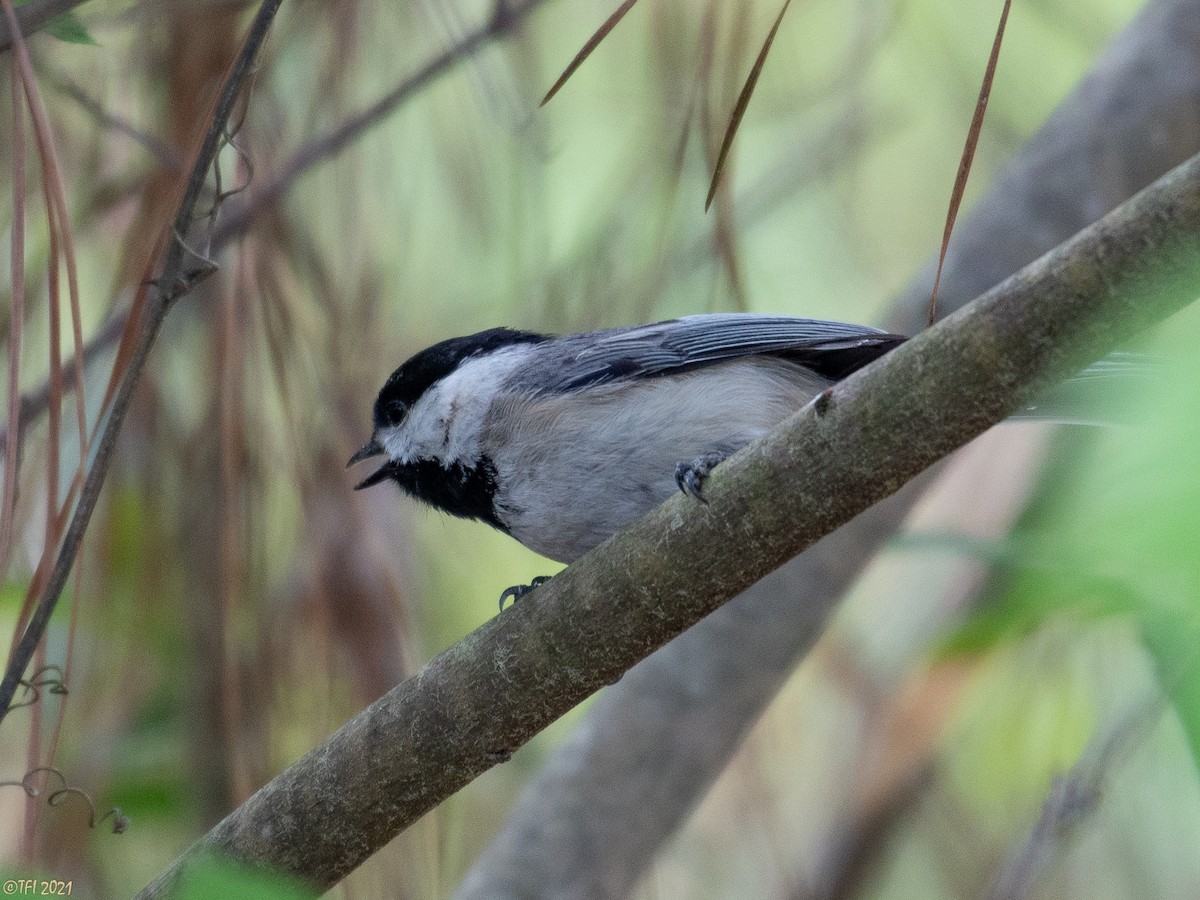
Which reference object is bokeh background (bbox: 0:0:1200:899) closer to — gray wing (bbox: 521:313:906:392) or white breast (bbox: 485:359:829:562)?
gray wing (bbox: 521:313:906:392)

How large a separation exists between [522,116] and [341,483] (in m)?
0.78

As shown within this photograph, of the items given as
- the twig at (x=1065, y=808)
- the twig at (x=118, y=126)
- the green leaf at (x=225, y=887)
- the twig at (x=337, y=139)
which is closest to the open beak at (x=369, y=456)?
the twig at (x=337, y=139)

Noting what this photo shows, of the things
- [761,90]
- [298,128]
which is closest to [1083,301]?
[298,128]

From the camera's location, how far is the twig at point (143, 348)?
1.25 metres

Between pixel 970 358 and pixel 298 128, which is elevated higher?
pixel 298 128

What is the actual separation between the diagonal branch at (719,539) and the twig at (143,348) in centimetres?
31

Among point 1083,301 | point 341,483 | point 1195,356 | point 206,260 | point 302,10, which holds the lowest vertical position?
point 1195,356

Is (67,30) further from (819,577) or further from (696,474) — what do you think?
(819,577)

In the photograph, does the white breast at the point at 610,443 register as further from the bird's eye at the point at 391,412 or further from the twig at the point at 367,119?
the twig at the point at 367,119

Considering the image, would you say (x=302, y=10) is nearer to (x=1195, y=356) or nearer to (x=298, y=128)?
(x=298, y=128)

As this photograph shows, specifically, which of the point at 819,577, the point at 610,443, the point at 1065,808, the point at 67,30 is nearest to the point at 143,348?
the point at 67,30

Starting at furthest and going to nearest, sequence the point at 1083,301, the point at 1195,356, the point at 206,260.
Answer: the point at 206,260 → the point at 1083,301 → the point at 1195,356

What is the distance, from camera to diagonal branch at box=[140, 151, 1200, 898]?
1.04 m

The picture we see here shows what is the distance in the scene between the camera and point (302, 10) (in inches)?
87.0
